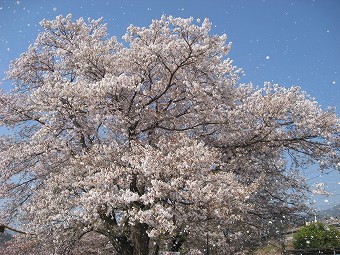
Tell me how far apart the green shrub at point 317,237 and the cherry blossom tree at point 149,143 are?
777 centimetres

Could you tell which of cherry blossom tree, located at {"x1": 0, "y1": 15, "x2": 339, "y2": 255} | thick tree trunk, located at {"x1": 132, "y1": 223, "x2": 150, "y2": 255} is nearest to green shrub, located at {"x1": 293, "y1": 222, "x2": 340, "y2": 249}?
cherry blossom tree, located at {"x1": 0, "y1": 15, "x2": 339, "y2": 255}

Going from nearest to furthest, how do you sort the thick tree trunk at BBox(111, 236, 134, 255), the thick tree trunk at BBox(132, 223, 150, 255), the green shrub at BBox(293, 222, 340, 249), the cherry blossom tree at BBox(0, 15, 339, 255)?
the cherry blossom tree at BBox(0, 15, 339, 255) → the thick tree trunk at BBox(132, 223, 150, 255) → the thick tree trunk at BBox(111, 236, 134, 255) → the green shrub at BBox(293, 222, 340, 249)

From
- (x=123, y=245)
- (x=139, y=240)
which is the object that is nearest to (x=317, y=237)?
(x=123, y=245)

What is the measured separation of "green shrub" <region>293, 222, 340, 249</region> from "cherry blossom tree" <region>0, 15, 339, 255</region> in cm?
777

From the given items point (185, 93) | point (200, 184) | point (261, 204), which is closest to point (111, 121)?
point (185, 93)

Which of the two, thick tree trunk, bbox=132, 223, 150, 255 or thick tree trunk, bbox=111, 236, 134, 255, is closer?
thick tree trunk, bbox=132, 223, 150, 255

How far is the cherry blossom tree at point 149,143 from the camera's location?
32.3 ft

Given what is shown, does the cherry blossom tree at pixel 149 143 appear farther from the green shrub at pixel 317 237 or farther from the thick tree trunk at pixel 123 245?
the green shrub at pixel 317 237

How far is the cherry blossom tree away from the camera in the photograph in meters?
9.84

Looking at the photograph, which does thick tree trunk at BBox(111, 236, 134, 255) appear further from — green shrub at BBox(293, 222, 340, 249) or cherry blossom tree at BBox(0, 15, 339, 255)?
green shrub at BBox(293, 222, 340, 249)

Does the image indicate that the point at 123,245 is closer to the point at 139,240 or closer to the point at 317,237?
the point at 139,240

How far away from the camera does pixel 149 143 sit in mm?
13492

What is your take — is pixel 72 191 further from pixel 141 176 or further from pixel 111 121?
pixel 111 121

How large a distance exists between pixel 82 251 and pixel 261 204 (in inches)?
337
